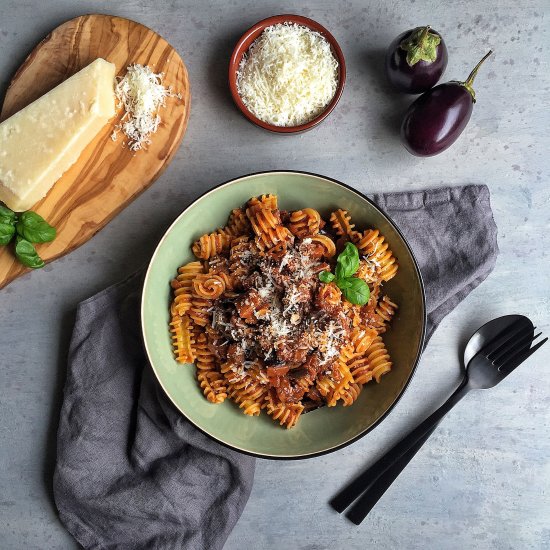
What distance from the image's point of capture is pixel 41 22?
3582 mm

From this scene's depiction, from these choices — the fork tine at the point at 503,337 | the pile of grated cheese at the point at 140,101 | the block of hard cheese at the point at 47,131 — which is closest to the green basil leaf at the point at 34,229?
the block of hard cheese at the point at 47,131

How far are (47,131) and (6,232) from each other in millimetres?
621

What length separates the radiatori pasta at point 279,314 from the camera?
2908 mm

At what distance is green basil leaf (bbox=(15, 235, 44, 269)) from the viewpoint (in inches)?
128

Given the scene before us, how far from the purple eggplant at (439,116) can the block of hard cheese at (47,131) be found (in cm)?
179

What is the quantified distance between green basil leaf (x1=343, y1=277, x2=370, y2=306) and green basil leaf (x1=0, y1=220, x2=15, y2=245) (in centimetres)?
193

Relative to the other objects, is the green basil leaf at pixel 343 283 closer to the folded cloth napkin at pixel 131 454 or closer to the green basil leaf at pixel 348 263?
the green basil leaf at pixel 348 263

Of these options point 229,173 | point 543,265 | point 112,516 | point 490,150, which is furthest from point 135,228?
point 543,265

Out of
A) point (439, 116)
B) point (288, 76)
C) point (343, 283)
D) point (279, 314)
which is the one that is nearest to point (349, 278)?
point (343, 283)

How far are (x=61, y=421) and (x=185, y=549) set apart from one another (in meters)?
1.05

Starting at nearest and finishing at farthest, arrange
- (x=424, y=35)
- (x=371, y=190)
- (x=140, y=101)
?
(x=424, y=35) → (x=140, y=101) → (x=371, y=190)

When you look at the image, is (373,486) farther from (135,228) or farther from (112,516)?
(135,228)

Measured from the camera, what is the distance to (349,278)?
2.94m

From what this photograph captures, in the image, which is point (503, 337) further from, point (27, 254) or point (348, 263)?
point (27, 254)
